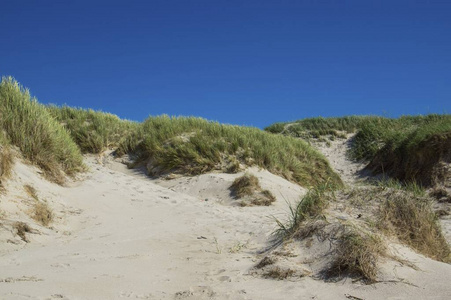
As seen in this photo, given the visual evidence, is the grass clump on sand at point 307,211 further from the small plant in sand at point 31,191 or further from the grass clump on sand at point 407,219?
the small plant in sand at point 31,191

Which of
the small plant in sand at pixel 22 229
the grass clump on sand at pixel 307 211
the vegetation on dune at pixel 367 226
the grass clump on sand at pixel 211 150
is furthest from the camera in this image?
the grass clump on sand at pixel 211 150

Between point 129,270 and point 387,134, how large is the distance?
14451 mm

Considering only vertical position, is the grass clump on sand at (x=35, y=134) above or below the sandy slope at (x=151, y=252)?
above

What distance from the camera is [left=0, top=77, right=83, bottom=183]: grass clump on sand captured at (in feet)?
27.9

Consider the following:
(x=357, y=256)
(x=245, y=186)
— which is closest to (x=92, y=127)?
(x=245, y=186)

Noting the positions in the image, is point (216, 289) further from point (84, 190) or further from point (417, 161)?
point (417, 161)

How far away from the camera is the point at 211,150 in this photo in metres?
11.4

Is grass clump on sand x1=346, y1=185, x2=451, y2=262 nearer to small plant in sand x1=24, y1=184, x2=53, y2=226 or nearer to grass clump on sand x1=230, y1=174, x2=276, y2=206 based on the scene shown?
grass clump on sand x1=230, y1=174, x2=276, y2=206

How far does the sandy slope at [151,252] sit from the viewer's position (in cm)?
383

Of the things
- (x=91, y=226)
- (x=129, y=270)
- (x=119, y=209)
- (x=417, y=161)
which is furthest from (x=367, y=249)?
(x=417, y=161)

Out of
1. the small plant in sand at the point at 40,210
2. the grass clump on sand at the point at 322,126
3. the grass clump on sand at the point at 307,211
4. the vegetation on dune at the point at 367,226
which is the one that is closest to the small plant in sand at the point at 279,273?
the vegetation on dune at the point at 367,226

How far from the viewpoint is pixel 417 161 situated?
12.9 m

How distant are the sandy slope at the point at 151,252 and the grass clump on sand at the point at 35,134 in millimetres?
446

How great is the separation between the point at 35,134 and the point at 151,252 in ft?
15.5
